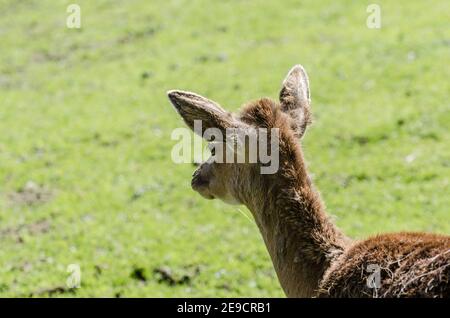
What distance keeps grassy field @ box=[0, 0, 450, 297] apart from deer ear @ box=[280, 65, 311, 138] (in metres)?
3.48

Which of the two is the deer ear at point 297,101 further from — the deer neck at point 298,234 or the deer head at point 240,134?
the deer neck at point 298,234

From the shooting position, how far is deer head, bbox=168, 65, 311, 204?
182 inches

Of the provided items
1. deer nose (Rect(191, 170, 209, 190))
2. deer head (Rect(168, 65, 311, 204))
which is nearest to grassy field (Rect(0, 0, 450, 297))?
deer nose (Rect(191, 170, 209, 190))

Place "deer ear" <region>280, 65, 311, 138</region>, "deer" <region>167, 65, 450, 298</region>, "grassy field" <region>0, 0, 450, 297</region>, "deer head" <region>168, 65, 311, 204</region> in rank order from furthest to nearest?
"grassy field" <region>0, 0, 450, 297</region>, "deer ear" <region>280, 65, 311, 138</region>, "deer head" <region>168, 65, 311, 204</region>, "deer" <region>167, 65, 450, 298</region>

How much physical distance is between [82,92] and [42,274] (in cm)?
890

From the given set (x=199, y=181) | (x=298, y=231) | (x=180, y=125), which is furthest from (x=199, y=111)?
(x=180, y=125)

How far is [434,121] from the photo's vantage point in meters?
12.6

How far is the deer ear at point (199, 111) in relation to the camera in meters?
4.62

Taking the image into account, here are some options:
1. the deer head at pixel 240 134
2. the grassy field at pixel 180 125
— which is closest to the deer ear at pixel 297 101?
the deer head at pixel 240 134

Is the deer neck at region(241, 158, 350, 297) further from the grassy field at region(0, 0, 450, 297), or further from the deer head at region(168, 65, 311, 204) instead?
the grassy field at region(0, 0, 450, 297)

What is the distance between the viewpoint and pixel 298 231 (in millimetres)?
4523

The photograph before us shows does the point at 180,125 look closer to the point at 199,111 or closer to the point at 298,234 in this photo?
the point at 199,111

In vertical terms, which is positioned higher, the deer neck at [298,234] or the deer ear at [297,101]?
the deer ear at [297,101]
